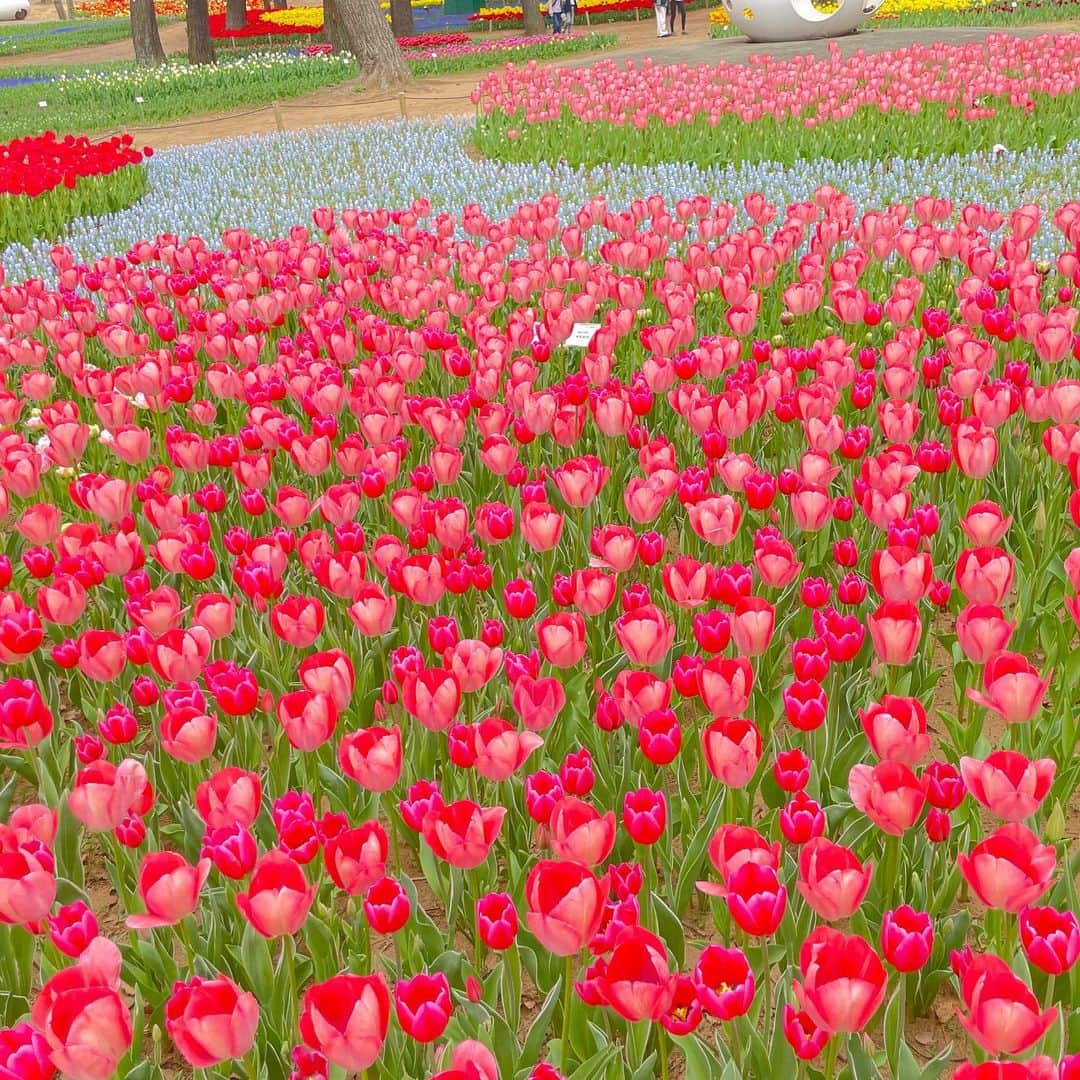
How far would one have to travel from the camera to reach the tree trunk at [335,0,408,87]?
807 inches

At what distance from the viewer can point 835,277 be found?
4.93m

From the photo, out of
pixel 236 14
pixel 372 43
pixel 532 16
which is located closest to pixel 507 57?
pixel 372 43

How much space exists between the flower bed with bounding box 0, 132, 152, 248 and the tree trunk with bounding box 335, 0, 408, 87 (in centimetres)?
960

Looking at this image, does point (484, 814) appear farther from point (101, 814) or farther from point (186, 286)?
point (186, 286)

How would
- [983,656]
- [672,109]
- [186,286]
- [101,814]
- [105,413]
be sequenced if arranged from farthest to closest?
[672,109], [186,286], [105,413], [983,656], [101,814]

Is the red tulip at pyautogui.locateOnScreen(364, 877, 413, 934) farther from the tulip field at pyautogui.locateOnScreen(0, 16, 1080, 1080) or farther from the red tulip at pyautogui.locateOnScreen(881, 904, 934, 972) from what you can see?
the red tulip at pyautogui.locateOnScreen(881, 904, 934, 972)

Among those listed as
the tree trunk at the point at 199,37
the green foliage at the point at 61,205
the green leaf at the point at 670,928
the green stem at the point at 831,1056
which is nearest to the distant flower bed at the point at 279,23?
the tree trunk at the point at 199,37

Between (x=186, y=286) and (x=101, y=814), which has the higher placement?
(x=186, y=286)

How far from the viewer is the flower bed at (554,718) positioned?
169 centimetres

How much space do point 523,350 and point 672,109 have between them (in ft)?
25.4

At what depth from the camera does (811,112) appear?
39.6 feet

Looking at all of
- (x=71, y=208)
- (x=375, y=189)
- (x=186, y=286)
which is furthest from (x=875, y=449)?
(x=71, y=208)

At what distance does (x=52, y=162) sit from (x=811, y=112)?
7.56 meters

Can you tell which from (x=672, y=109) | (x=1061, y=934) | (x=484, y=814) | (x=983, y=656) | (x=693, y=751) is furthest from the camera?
(x=672, y=109)
